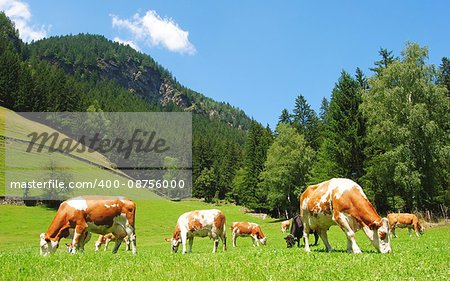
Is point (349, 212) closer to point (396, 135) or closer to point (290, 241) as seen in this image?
point (290, 241)

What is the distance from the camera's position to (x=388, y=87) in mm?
44938

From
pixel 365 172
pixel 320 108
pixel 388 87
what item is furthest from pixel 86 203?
pixel 320 108

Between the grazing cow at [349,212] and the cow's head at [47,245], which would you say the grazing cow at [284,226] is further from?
the cow's head at [47,245]

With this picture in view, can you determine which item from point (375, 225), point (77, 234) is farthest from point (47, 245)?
point (375, 225)

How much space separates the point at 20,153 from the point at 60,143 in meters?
25.2

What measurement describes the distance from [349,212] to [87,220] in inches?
387

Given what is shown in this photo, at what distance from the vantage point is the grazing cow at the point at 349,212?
38.0 ft

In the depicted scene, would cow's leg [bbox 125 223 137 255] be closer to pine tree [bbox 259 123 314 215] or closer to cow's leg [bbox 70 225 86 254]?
cow's leg [bbox 70 225 86 254]

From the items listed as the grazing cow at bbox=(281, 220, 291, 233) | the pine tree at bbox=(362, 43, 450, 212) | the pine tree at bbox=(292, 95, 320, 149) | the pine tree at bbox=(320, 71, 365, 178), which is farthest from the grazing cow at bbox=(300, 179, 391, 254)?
the pine tree at bbox=(292, 95, 320, 149)


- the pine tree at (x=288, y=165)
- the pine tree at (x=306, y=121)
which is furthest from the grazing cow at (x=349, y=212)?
the pine tree at (x=306, y=121)

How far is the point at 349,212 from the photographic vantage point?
11.9m

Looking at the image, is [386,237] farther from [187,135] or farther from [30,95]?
[187,135]

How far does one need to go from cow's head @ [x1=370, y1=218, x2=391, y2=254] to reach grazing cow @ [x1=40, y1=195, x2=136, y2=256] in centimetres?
947

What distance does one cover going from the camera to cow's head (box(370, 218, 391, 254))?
37.7 ft
